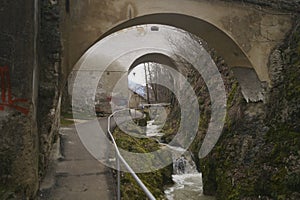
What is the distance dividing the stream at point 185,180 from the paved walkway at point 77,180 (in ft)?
7.92

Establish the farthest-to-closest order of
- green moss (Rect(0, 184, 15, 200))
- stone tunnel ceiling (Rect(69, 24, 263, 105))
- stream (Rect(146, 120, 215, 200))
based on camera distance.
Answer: stone tunnel ceiling (Rect(69, 24, 263, 105)), stream (Rect(146, 120, 215, 200)), green moss (Rect(0, 184, 15, 200))

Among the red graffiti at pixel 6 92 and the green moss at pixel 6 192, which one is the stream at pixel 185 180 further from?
the red graffiti at pixel 6 92

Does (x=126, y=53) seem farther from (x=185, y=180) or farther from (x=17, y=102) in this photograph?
(x=17, y=102)

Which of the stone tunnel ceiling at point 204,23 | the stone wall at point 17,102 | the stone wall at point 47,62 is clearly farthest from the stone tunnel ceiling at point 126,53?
the stone wall at point 17,102

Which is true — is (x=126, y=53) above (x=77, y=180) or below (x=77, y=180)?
above

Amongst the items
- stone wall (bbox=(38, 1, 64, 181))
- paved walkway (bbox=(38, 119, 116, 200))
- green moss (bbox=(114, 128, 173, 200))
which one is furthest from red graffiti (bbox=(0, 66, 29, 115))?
green moss (bbox=(114, 128, 173, 200))

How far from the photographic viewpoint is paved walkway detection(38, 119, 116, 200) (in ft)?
13.5

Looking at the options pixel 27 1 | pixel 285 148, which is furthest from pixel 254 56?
pixel 27 1

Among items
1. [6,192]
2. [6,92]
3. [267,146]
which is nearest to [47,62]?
[6,92]

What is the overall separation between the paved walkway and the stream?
241 centimetres

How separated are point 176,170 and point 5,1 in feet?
24.7

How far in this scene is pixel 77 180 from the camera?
468 cm

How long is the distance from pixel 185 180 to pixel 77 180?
4790mm

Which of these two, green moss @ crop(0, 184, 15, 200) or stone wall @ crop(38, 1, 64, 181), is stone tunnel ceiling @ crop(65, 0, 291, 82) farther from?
green moss @ crop(0, 184, 15, 200)
